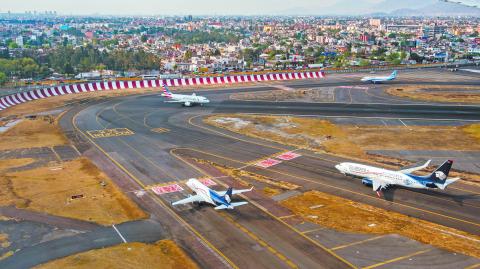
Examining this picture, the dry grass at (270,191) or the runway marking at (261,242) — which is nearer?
the runway marking at (261,242)

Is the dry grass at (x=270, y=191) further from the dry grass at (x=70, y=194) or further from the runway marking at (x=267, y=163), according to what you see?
the dry grass at (x=70, y=194)

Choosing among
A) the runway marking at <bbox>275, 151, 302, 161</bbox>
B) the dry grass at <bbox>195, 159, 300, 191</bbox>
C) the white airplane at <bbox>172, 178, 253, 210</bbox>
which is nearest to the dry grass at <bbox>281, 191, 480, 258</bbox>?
the dry grass at <bbox>195, 159, 300, 191</bbox>

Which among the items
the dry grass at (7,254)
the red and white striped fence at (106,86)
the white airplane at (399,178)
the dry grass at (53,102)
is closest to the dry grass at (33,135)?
the dry grass at (53,102)

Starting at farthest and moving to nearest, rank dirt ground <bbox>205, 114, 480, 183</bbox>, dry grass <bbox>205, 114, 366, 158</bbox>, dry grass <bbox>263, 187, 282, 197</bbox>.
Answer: dry grass <bbox>205, 114, 366, 158</bbox>
dirt ground <bbox>205, 114, 480, 183</bbox>
dry grass <bbox>263, 187, 282, 197</bbox>

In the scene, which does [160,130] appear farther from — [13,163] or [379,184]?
[379,184]

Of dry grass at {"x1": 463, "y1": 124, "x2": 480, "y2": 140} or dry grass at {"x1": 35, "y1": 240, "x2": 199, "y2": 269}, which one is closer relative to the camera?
dry grass at {"x1": 35, "y1": 240, "x2": 199, "y2": 269}

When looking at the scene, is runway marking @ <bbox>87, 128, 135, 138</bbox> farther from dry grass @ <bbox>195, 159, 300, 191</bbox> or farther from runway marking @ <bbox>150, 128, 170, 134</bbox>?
dry grass @ <bbox>195, 159, 300, 191</bbox>

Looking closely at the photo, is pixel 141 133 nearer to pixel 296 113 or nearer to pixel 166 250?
pixel 296 113
